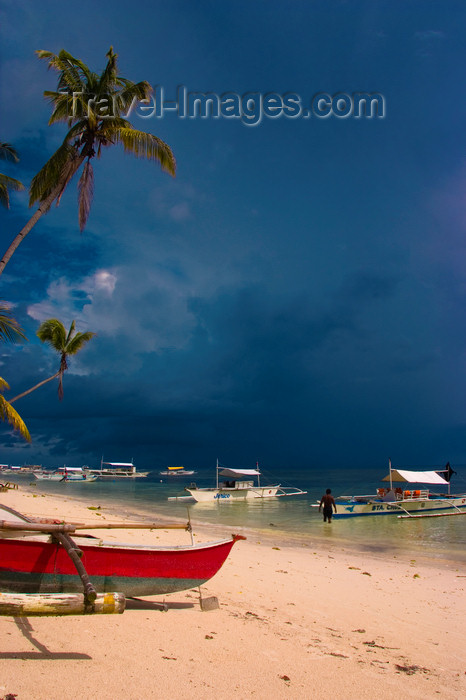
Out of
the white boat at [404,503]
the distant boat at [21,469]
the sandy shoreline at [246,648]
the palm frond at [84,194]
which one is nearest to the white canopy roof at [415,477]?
the white boat at [404,503]

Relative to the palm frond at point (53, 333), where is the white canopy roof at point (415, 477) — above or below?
below

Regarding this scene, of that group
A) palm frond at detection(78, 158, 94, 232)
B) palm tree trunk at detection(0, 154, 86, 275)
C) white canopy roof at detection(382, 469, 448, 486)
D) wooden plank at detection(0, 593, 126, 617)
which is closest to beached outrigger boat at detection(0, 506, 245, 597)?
wooden plank at detection(0, 593, 126, 617)

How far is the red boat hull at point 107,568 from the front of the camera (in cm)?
591

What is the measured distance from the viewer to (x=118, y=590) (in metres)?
6.29

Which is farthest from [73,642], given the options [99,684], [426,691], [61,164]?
[61,164]

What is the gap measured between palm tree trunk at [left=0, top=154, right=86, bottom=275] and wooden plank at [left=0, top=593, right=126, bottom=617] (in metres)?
9.21

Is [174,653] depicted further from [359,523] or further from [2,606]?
[359,523]

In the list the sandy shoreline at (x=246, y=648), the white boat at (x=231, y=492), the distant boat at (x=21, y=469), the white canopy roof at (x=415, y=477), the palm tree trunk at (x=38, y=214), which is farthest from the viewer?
the distant boat at (x=21, y=469)

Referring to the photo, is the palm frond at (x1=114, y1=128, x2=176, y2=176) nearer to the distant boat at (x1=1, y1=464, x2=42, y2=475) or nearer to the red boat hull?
the red boat hull

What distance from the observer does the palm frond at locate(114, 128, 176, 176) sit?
43.2ft

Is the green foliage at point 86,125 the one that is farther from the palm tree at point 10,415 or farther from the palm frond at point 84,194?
the palm tree at point 10,415

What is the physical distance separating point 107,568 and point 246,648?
221 cm

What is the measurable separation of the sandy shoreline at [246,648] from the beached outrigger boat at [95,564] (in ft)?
1.33

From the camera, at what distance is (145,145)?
43.9 ft
